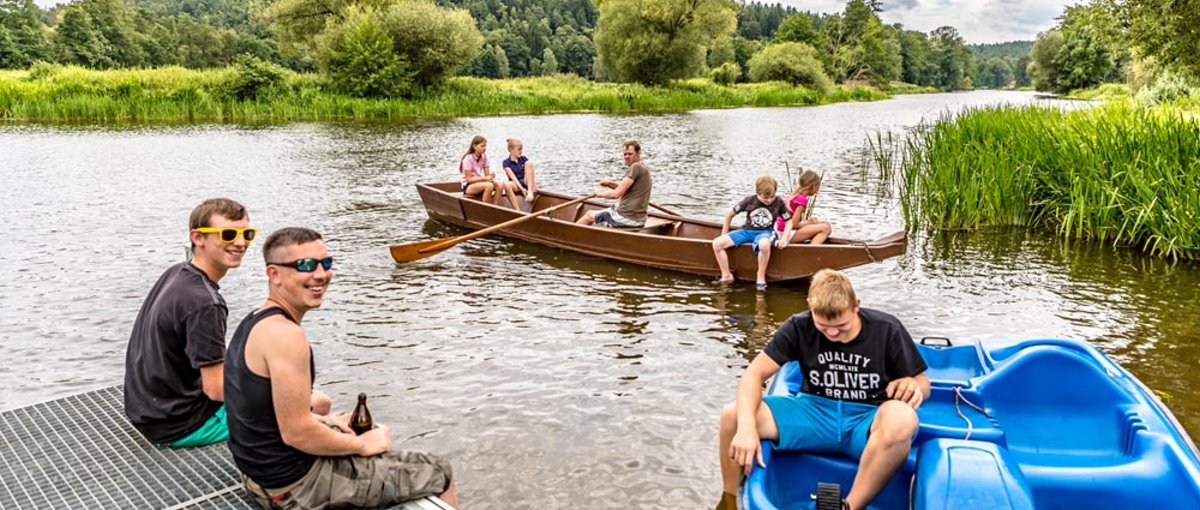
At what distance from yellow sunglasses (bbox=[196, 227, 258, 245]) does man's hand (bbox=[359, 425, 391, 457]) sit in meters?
1.00

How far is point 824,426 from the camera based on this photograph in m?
3.92

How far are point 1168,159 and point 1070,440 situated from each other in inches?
292

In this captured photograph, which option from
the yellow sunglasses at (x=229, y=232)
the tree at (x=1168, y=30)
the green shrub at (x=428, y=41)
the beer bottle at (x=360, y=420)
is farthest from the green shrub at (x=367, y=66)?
the beer bottle at (x=360, y=420)

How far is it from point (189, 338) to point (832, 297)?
9.10 ft

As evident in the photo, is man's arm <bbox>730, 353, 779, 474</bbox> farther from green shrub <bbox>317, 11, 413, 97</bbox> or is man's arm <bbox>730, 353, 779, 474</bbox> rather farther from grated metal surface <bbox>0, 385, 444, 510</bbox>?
green shrub <bbox>317, 11, 413, 97</bbox>

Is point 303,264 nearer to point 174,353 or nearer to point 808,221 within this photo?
point 174,353

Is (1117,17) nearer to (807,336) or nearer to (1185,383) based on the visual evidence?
(1185,383)

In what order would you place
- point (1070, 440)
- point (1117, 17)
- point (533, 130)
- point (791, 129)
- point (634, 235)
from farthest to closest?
point (791, 129), point (533, 130), point (1117, 17), point (634, 235), point (1070, 440)

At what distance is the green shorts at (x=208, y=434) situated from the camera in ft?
13.2

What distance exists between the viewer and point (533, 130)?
98.8 feet

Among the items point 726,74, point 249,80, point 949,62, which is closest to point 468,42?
point 249,80

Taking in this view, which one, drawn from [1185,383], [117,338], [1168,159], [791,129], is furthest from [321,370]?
[791,129]

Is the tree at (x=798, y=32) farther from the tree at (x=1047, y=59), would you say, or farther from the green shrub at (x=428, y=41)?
the green shrub at (x=428, y=41)

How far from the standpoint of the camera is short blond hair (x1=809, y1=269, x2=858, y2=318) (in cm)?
366
